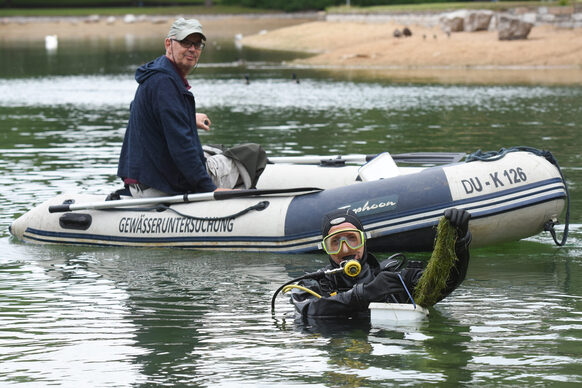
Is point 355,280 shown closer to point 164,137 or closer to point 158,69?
point 164,137

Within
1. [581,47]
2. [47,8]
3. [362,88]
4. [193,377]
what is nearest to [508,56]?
[581,47]

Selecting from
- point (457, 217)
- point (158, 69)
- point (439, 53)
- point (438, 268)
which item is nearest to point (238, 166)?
point (158, 69)

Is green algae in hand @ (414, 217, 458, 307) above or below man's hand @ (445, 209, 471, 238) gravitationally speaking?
below

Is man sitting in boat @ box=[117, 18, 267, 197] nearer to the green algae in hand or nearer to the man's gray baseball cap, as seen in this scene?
the man's gray baseball cap

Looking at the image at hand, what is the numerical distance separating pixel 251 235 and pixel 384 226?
3.93 ft

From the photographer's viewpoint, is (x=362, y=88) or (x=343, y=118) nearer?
(x=343, y=118)

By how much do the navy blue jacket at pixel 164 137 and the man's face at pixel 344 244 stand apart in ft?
8.40

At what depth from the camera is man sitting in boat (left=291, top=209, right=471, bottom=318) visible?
669cm

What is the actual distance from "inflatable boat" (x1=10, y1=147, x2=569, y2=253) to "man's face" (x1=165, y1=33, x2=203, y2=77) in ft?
3.81

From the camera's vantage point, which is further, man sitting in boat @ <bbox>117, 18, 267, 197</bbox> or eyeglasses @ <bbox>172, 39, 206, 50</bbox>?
man sitting in boat @ <bbox>117, 18, 267, 197</bbox>

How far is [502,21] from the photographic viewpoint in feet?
120

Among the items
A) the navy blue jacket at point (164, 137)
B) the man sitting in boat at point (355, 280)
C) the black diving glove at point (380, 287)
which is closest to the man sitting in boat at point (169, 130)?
the navy blue jacket at point (164, 137)

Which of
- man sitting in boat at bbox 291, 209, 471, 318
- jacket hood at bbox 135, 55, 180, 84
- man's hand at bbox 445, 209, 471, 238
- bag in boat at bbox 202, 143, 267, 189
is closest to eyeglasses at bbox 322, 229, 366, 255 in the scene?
man sitting in boat at bbox 291, 209, 471, 318

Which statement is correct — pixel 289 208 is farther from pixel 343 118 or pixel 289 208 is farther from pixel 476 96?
pixel 476 96
